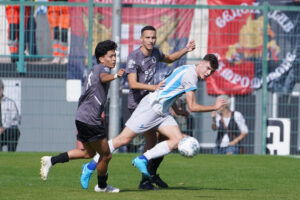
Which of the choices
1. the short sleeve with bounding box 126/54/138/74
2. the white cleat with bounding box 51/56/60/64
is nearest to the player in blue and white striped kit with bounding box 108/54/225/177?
the short sleeve with bounding box 126/54/138/74

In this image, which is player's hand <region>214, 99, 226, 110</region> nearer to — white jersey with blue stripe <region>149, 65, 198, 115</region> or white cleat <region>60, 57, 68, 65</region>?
white jersey with blue stripe <region>149, 65, 198, 115</region>

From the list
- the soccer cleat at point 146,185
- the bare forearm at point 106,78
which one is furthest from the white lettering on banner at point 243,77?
the bare forearm at point 106,78

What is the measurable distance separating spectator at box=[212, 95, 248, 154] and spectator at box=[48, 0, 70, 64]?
3.26 metres

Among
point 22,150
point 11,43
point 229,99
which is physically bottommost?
point 22,150

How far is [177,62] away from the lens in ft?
52.1

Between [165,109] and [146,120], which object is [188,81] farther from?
[146,120]

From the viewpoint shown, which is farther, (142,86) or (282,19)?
(282,19)

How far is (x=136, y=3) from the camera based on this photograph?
16469 millimetres

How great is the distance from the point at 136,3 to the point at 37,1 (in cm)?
204

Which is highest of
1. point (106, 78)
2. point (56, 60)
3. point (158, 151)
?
point (56, 60)

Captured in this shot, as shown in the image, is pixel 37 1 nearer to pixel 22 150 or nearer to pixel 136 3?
pixel 136 3

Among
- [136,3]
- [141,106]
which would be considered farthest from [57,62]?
[141,106]

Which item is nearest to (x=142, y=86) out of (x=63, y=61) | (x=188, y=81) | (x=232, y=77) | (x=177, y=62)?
(x=188, y=81)

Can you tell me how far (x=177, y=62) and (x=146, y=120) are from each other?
6.14 m
